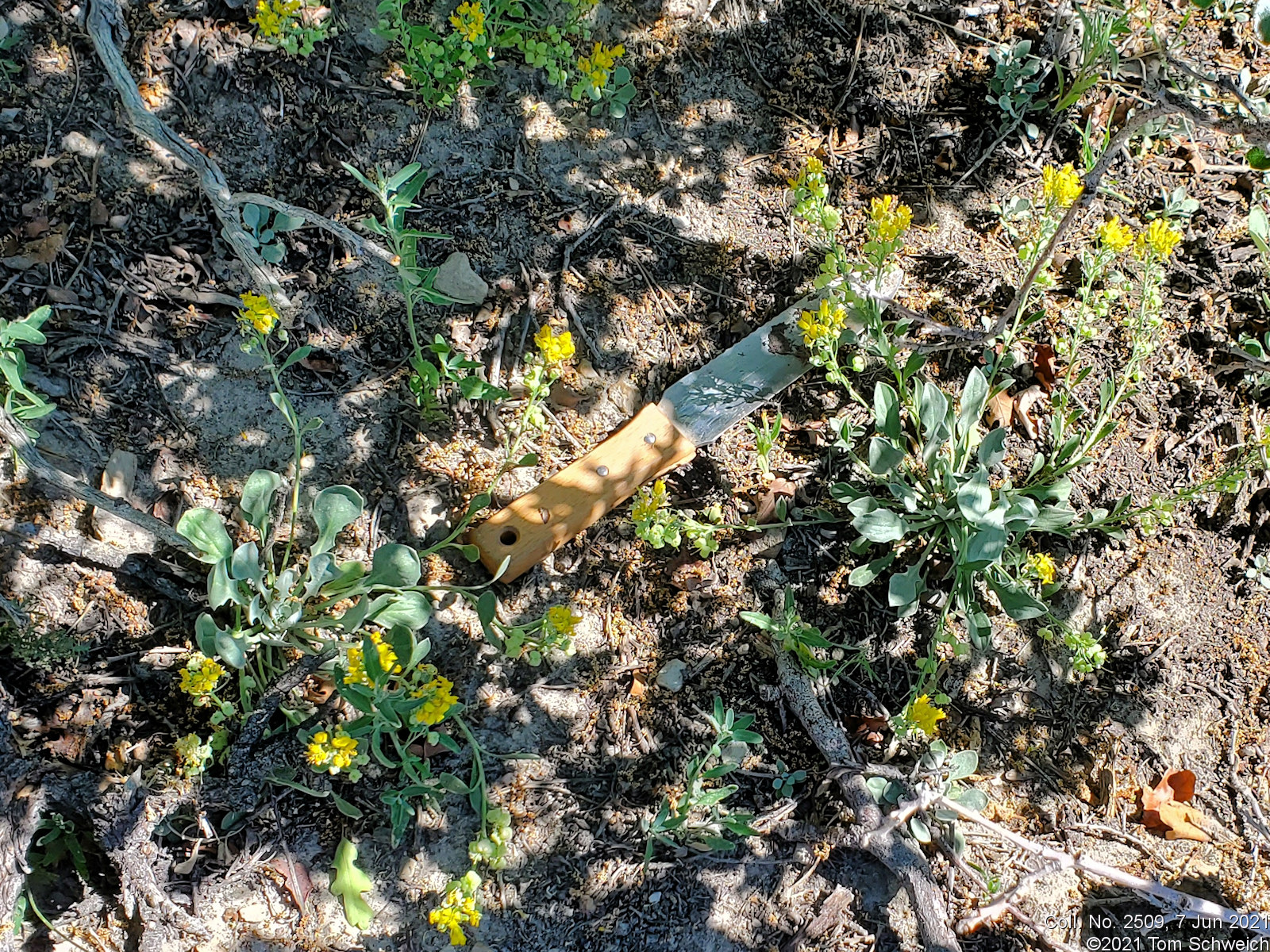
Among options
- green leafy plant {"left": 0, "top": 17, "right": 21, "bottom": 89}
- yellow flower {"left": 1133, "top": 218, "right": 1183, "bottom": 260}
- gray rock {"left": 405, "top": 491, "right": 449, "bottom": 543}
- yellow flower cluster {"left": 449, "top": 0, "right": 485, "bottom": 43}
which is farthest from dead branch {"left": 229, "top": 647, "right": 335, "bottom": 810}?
yellow flower {"left": 1133, "top": 218, "right": 1183, "bottom": 260}

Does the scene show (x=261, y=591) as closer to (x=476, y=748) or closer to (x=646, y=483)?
(x=476, y=748)

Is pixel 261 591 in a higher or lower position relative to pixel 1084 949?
higher

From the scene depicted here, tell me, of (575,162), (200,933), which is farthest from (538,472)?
(200,933)

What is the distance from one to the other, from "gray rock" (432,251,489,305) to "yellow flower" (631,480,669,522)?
0.86 meters

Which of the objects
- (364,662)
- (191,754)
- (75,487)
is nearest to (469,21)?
(75,487)

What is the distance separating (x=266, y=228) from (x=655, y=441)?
4.56ft

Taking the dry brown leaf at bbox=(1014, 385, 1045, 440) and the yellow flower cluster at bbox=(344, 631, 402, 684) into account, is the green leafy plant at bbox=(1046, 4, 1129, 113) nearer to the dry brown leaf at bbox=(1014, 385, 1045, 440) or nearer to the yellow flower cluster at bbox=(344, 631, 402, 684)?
the dry brown leaf at bbox=(1014, 385, 1045, 440)

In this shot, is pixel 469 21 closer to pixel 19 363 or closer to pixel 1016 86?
pixel 19 363

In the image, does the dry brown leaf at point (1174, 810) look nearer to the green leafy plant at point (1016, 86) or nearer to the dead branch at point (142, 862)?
the green leafy plant at point (1016, 86)

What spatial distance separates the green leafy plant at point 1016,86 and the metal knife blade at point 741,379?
0.95 meters

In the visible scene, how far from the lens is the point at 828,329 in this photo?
8.83ft

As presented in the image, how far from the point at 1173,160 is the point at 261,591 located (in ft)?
11.5

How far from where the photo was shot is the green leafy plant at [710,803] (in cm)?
256

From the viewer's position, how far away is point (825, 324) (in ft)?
8.88
